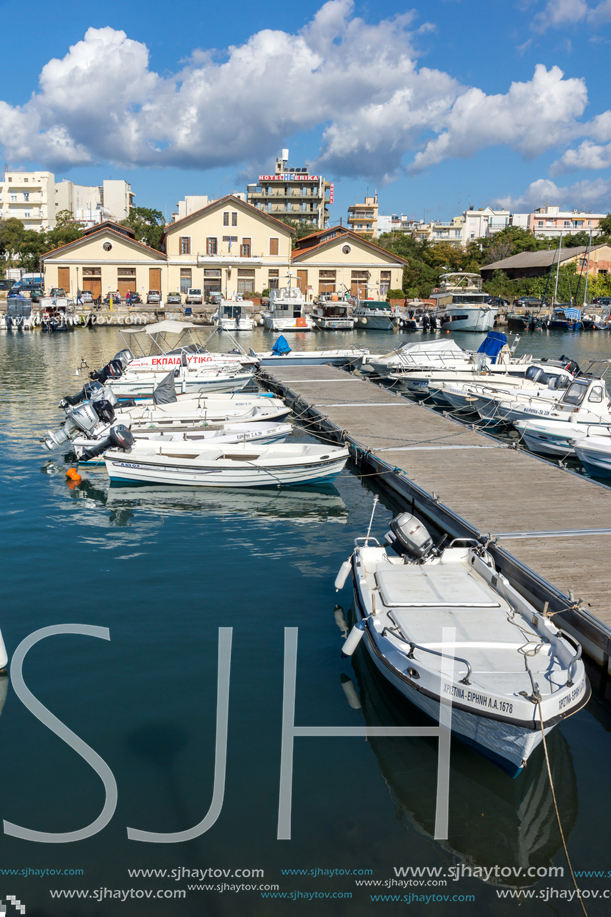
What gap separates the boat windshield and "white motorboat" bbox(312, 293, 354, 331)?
42.8 metres

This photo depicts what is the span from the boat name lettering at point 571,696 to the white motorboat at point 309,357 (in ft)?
94.7

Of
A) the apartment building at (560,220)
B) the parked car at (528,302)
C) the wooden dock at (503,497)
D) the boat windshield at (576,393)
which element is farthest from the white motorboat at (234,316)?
the apartment building at (560,220)

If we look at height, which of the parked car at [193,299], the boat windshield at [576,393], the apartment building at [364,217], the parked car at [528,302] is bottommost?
the boat windshield at [576,393]

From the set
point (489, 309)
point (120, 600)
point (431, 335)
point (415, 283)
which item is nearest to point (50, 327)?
point (431, 335)

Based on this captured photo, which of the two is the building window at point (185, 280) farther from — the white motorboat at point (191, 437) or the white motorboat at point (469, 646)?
the white motorboat at point (469, 646)

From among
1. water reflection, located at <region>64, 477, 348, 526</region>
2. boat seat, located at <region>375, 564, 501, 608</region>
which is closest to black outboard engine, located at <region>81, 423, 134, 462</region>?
water reflection, located at <region>64, 477, 348, 526</region>

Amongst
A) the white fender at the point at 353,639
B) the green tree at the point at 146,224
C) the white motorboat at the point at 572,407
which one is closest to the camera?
the white fender at the point at 353,639

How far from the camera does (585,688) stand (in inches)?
267

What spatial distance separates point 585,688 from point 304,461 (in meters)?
9.37

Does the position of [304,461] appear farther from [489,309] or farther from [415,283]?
[415,283]

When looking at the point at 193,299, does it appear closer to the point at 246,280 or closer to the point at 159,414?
the point at 246,280

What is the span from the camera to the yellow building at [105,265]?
69812mm

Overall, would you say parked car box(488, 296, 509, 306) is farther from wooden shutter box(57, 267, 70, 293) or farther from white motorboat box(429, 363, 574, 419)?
white motorboat box(429, 363, 574, 419)

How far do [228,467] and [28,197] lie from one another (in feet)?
390
